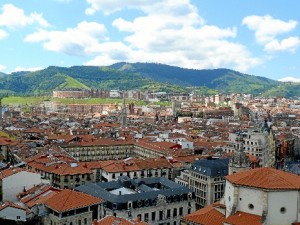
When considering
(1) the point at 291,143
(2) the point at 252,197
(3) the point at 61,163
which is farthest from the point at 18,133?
(2) the point at 252,197

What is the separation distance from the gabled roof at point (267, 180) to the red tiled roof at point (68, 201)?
768 inches

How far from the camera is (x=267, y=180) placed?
4941 cm

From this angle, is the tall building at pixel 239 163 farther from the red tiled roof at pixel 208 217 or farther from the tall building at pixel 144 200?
the red tiled roof at pixel 208 217

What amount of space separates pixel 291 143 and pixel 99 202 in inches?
4917

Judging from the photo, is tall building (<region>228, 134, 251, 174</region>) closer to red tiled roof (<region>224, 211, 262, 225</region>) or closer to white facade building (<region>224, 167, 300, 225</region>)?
white facade building (<region>224, 167, 300, 225</region>)

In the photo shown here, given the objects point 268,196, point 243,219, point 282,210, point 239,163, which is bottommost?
point 243,219

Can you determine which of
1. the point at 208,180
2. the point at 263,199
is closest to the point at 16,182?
the point at 208,180

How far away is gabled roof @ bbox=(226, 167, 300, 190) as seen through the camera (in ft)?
160

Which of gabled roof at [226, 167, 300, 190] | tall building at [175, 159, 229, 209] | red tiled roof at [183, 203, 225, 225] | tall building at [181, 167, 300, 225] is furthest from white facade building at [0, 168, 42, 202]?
gabled roof at [226, 167, 300, 190]

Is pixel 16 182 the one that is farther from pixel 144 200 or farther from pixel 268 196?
pixel 268 196

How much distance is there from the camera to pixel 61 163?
3529 inches

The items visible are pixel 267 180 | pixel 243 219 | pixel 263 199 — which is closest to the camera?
pixel 263 199

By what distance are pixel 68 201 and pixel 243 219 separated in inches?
890

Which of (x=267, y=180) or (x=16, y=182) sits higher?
(x=267, y=180)
